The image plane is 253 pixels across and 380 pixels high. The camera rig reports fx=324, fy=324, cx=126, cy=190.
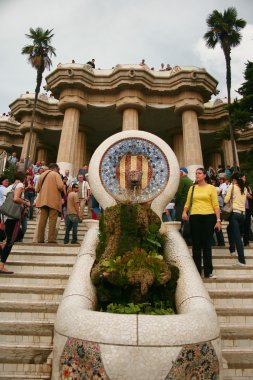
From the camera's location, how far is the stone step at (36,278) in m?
5.62

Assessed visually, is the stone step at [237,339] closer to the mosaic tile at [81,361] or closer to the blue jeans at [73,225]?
the mosaic tile at [81,361]

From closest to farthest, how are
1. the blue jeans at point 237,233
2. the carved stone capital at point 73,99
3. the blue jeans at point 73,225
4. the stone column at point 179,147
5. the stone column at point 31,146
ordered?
the blue jeans at point 237,233 < the blue jeans at point 73,225 < the carved stone capital at point 73,99 < the stone column at point 179,147 < the stone column at point 31,146

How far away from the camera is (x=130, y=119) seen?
21516mm

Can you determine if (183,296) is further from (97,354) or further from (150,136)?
(150,136)

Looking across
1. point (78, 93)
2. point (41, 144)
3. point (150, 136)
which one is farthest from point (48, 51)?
point (150, 136)

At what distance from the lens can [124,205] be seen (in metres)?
5.06

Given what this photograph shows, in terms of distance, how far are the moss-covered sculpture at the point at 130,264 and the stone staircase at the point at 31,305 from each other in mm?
964

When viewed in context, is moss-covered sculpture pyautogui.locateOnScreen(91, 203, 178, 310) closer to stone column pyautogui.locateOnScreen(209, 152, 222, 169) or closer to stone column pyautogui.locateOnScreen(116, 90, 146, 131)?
stone column pyautogui.locateOnScreen(116, 90, 146, 131)

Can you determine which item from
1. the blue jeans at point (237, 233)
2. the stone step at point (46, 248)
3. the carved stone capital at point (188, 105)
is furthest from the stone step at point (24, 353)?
the carved stone capital at point (188, 105)

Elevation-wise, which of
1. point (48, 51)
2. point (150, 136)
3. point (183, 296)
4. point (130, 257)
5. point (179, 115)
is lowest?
point (183, 296)

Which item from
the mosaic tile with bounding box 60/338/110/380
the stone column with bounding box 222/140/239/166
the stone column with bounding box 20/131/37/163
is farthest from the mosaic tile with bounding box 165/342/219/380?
the stone column with bounding box 222/140/239/166

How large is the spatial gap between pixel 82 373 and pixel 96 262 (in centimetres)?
Answer: 190

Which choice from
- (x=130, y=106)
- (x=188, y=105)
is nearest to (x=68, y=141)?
(x=130, y=106)

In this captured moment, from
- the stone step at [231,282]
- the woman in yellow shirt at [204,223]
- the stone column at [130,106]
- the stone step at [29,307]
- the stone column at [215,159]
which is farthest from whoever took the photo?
the stone column at [215,159]
